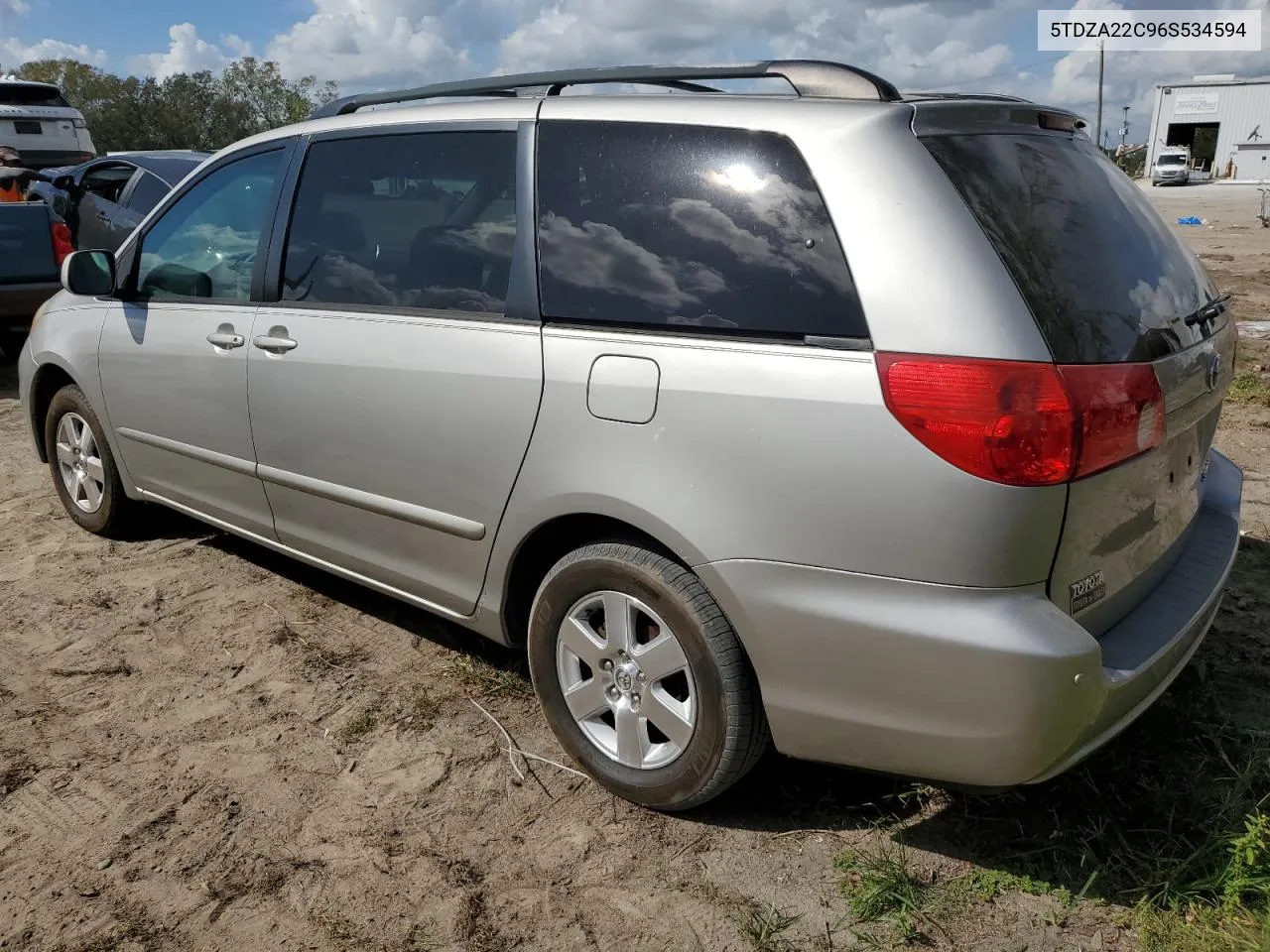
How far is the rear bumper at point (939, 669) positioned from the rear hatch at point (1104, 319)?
0.36ft

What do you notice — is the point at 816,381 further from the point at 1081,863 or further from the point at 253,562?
the point at 253,562

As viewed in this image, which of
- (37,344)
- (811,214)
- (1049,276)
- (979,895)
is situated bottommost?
(979,895)

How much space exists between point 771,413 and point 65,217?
1024 cm

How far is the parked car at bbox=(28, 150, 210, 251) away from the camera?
9.75 meters

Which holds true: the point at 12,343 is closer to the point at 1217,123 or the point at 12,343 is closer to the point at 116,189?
the point at 116,189

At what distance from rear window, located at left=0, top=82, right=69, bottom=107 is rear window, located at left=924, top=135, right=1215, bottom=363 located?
2141 cm

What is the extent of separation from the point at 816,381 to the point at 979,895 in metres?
1.25

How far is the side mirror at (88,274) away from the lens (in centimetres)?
421

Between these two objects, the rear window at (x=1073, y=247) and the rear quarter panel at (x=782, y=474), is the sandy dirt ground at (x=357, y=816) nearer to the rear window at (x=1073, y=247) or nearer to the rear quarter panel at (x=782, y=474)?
the rear quarter panel at (x=782, y=474)

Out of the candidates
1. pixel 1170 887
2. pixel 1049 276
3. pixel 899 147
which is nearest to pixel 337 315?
pixel 899 147

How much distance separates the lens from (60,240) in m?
8.66

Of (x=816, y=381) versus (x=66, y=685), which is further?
(x=66, y=685)

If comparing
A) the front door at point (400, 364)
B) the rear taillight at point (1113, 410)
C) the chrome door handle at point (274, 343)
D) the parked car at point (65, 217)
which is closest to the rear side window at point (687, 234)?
the front door at point (400, 364)

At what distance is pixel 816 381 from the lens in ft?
7.39
